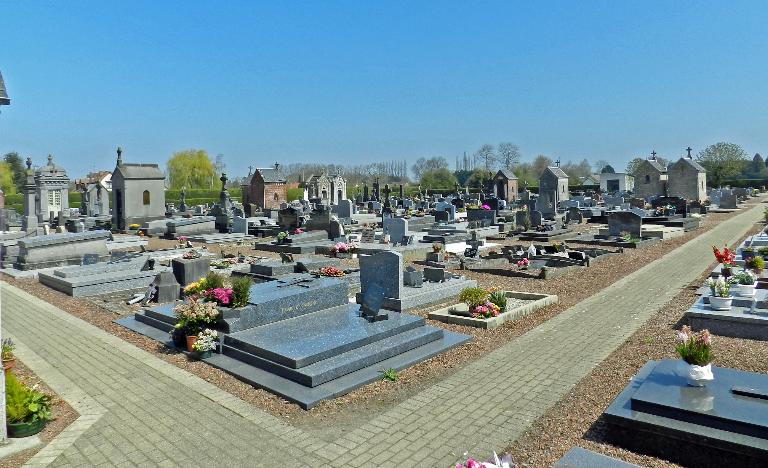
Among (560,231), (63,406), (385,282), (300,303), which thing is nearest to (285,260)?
(385,282)

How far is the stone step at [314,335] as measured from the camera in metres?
7.93

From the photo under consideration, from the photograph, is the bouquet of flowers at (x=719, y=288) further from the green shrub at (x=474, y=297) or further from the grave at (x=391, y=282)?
the grave at (x=391, y=282)

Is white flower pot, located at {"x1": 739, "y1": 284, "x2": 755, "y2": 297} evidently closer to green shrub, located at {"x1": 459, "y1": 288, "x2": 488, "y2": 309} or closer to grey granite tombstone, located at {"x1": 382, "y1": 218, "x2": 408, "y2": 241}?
green shrub, located at {"x1": 459, "y1": 288, "x2": 488, "y2": 309}

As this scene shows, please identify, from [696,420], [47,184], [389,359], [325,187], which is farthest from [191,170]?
[696,420]

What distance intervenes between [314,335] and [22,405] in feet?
12.9

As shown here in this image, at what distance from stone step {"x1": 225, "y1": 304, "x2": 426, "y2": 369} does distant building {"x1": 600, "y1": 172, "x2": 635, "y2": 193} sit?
2745 inches

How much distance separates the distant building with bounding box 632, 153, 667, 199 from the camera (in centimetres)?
5309

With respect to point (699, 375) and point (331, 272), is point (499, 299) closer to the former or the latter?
point (331, 272)

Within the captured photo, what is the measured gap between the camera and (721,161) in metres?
77.6

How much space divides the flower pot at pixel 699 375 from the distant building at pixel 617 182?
71846 millimetres

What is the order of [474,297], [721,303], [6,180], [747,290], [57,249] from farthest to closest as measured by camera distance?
[6,180] → [57,249] → [474,297] → [747,290] → [721,303]

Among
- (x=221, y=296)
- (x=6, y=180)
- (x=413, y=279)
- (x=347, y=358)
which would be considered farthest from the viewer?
(x=6, y=180)

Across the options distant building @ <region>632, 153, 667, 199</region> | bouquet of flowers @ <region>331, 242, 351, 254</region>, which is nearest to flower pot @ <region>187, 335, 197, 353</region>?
bouquet of flowers @ <region>331, 242, 351, 254</region>

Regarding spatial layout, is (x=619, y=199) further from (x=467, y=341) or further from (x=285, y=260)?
(x=467, y=341)
